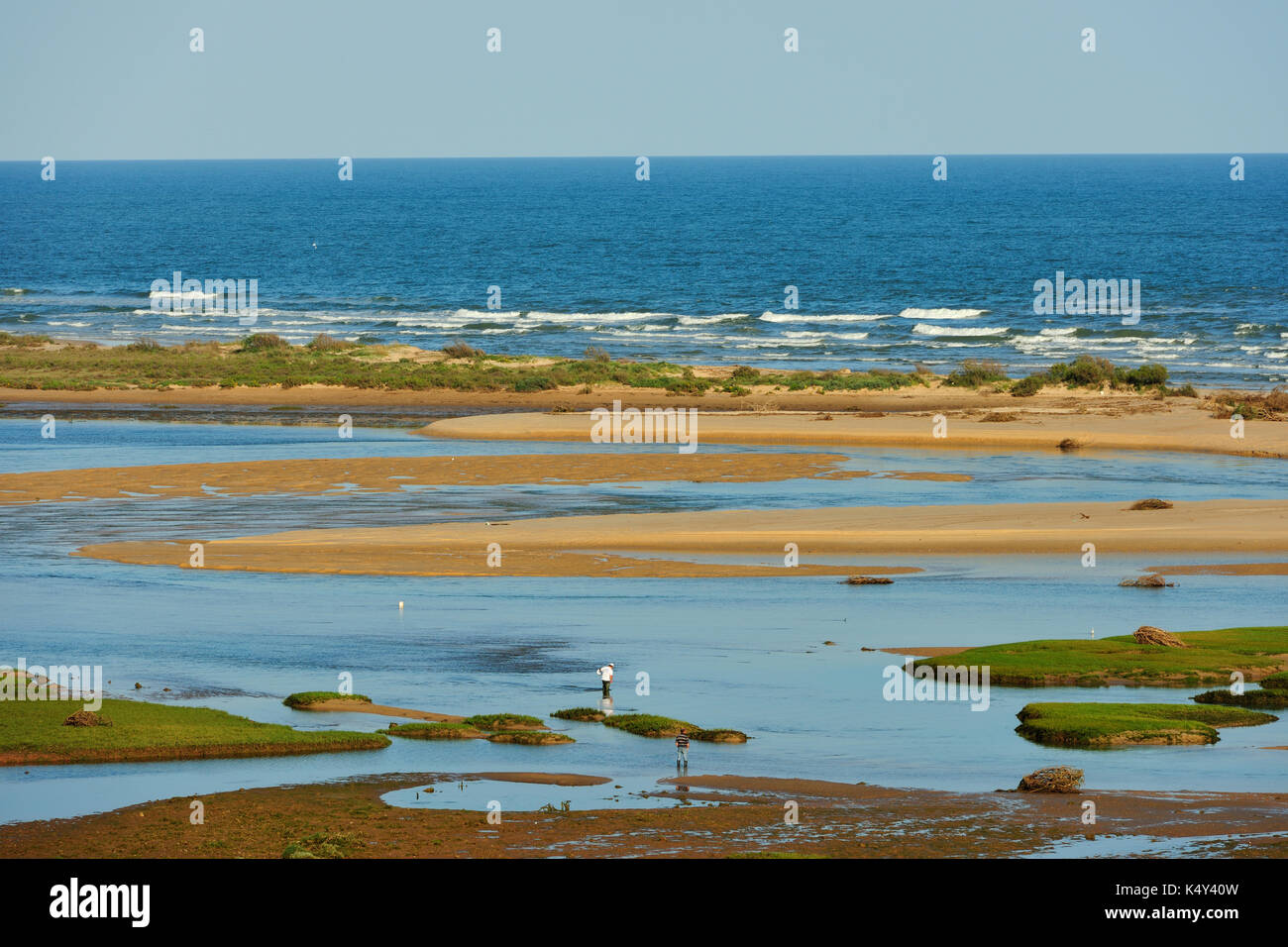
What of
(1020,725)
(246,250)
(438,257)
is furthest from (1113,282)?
(1020,725)

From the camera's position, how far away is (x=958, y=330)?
364ft

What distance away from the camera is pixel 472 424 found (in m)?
75.2

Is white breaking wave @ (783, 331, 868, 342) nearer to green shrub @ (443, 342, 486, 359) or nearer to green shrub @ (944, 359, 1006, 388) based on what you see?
green shrub @ (944, 359, 1006, 388)

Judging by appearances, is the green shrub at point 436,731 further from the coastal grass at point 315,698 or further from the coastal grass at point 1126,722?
the coastal grass at point 1126,722

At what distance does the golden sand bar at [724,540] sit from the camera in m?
47.3

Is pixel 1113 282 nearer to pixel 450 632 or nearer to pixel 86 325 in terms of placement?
pixel 86 325

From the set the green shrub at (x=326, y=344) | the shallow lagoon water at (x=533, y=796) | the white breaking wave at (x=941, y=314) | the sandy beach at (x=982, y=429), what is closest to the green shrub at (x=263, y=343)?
the green shrub at (x=326, y=344)

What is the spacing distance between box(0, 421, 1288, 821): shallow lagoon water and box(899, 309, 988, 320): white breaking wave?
193 feet

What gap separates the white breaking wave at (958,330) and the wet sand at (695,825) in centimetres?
8595

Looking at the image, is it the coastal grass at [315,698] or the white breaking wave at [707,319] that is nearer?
the coastal grass at [315,698]

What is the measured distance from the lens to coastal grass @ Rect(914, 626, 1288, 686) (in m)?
34.3

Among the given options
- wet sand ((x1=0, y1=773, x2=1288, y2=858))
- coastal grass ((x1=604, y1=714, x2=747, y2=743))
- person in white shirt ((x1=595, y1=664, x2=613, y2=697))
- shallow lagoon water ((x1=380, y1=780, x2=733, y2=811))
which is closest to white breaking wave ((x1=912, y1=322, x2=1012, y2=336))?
person in white shirt ((x1=595, y1=664, x2=613, y2=697))

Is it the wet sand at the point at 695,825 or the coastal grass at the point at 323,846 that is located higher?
the coastal grass at the point at 323,846

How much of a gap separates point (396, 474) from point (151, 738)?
34470 mm
